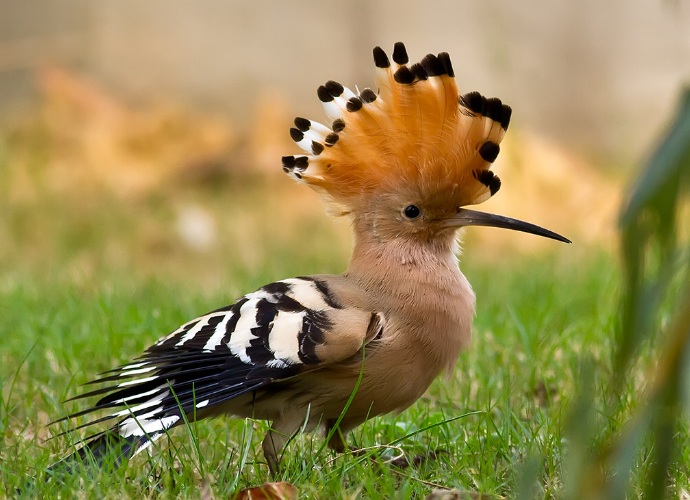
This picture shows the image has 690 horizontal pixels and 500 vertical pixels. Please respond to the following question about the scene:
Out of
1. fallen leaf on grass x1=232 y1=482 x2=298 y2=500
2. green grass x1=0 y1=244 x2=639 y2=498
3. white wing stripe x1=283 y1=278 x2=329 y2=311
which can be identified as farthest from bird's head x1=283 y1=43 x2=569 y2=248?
fallen leaf on grass x1=232 y1=482 x2=298 y2=500

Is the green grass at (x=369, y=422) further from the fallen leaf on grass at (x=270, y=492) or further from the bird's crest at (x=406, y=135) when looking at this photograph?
the bird's crest at (x=406, y=135)

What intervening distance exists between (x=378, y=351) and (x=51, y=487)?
84 cm

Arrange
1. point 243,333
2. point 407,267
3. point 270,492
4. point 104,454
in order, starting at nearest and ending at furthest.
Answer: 1. point 270,492
2. point 104,454
3. point 243,333
4. point 407,267

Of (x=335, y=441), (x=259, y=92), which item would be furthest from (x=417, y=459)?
(x=259, y=92)

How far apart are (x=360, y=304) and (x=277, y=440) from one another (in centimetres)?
42

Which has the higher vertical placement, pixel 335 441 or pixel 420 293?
pixel 420 293

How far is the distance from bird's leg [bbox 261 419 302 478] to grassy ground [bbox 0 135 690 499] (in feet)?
0.12

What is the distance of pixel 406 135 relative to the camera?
8.39 ft

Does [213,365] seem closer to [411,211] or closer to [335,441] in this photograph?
[335,441]

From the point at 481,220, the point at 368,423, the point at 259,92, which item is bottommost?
the point at 368,423

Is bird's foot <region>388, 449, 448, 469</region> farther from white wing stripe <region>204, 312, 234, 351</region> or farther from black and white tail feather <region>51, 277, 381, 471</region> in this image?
white wing stripe <region>204, 312, 234, 351</region>

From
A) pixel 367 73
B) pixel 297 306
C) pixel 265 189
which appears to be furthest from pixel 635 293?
pixel 367 73

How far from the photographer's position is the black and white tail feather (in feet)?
6.97

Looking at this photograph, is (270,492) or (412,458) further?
(412,458)
